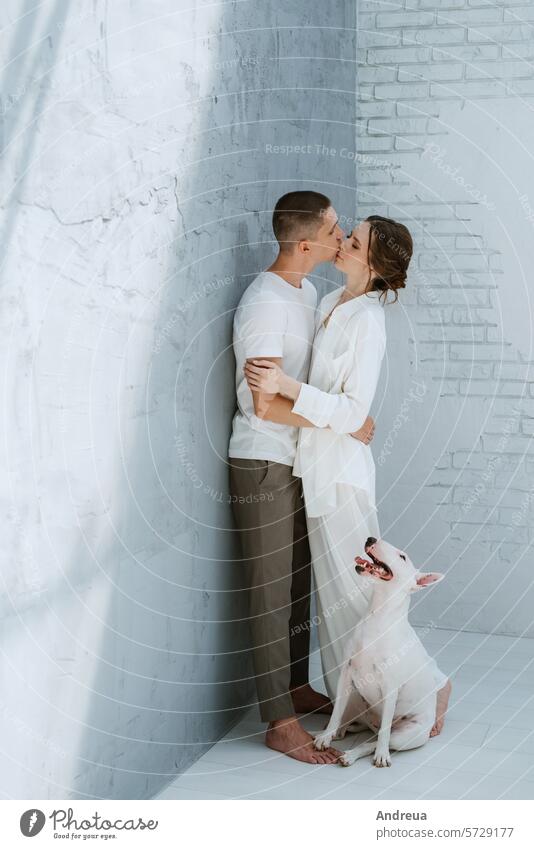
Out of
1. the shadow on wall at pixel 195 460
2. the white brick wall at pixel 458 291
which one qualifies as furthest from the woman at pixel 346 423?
the white brick wall at pixel 458 291

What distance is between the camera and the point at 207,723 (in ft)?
8.79

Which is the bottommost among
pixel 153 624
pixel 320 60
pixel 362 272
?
pixel 153 624

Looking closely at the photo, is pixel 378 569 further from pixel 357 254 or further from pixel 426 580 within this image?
pixel 357 254

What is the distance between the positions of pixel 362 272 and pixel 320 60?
942mm

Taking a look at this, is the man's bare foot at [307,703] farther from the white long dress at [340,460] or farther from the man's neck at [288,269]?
the man's neck at [288,269]

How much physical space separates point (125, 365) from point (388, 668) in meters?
1.05

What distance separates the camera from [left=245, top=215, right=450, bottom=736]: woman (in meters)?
2.65

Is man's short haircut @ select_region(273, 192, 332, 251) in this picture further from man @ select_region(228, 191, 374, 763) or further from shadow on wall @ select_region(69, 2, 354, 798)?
shadow on wall @ select_region(69, 2, 354, 798)

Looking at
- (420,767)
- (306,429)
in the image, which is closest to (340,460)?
(306,429)

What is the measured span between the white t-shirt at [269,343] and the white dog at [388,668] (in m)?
0.37

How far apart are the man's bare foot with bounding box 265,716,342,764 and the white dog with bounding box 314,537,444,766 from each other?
0.10 ft

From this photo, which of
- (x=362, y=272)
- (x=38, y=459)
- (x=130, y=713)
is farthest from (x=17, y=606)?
(x=362, y=272)
